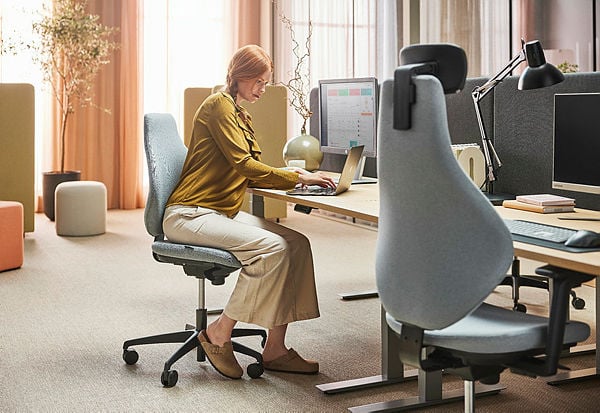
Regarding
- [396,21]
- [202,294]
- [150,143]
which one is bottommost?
[202,294]

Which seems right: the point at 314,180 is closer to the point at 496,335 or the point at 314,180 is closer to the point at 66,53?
the point at 496,335

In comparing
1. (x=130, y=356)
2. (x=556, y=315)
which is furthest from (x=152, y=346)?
(x=556, y=315)

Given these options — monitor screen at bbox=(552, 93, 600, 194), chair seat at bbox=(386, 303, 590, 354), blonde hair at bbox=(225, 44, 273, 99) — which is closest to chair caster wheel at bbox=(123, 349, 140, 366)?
blonde hair at bbox=(225, 44, 273, 99)

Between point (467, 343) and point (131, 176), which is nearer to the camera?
point (467, 343)

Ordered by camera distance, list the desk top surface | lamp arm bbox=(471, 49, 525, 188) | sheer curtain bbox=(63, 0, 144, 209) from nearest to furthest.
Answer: the desk top surface < lamp arm bbox=(471, 49, 525, 188) < sheer curtain bbox=(63, 0, 144, 209)

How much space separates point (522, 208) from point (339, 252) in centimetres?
281

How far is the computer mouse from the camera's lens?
6.38 feet

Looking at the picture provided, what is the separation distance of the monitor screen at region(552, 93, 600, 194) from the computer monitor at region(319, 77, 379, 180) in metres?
0.97

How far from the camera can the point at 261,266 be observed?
2.88 metres

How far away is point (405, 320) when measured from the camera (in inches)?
72.4

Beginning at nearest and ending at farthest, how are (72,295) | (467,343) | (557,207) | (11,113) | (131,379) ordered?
(467,343)
(557,207)
(131,379)
(72,295)
(11,113)

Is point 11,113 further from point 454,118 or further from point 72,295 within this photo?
point 454,118

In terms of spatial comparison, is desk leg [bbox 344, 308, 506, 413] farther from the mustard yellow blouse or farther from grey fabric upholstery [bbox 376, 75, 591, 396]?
grey fabric upholstery [bbox 376, 75, 591, 396]

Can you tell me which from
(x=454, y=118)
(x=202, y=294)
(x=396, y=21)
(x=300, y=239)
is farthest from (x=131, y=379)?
(x=396, y=21)
